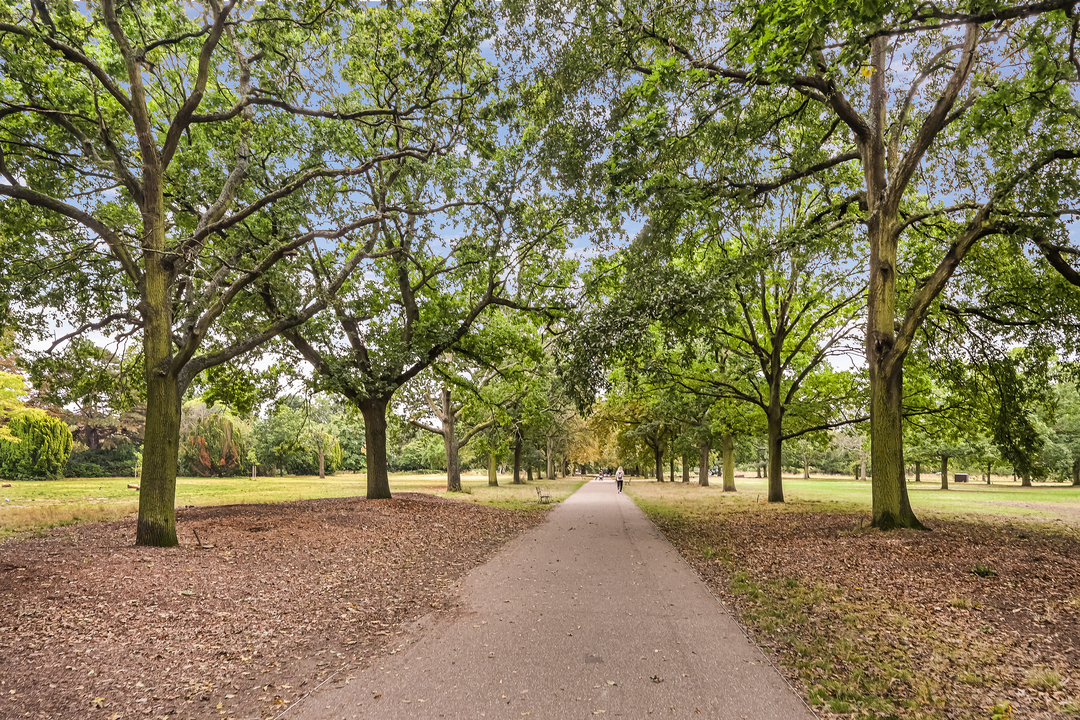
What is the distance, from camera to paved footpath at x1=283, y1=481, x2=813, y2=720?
12.2 ft

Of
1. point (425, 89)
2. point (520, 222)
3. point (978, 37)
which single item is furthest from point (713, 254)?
point (425, 89)

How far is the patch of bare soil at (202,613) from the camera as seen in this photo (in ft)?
13.0

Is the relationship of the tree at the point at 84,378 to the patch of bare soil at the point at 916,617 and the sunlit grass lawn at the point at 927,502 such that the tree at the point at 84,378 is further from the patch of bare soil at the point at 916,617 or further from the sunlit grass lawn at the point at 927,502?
the sunlit grass lawn at the point at 927,502

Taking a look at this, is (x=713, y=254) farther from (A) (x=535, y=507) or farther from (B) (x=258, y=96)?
(B) (x=258, y=96)

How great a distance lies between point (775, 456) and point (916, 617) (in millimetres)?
15385

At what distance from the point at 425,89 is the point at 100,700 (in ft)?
32.7

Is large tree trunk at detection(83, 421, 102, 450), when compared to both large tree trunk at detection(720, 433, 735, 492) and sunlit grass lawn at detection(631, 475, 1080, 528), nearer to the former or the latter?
sunlit grass lawn at detection(631, 475, 1080, 528)

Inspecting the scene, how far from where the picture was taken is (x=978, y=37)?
8508mm

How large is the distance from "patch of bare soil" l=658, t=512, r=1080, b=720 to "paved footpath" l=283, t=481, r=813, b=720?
447 mm

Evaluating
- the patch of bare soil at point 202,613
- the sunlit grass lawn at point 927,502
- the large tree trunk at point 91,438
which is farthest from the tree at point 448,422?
the large tree trunk at point 91,438

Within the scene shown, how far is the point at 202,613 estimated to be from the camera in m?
5.63

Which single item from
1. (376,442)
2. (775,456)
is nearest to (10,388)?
(376,442)

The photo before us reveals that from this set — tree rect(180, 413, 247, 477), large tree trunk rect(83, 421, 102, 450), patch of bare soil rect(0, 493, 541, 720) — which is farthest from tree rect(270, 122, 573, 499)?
large tree trunk rect(83, 421, 102, 450)

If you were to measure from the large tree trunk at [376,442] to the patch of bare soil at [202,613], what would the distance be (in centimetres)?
642
